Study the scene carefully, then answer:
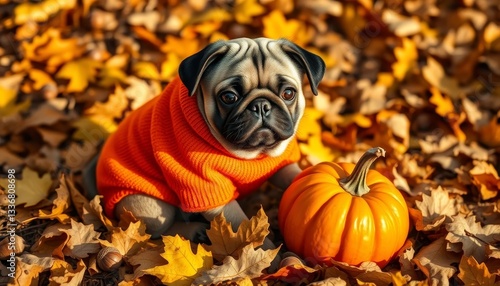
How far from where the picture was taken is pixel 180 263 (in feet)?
9.41

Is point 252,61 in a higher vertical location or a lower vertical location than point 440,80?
higher

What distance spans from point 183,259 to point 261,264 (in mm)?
388

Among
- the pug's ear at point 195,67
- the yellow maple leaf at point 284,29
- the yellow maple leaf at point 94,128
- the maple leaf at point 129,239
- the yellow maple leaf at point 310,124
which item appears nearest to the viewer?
the pug's ear at point 195,67

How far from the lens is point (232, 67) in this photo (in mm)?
2828

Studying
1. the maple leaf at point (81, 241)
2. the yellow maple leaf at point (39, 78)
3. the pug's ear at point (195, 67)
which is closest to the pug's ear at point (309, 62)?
the pug's ear at point (195, 67)

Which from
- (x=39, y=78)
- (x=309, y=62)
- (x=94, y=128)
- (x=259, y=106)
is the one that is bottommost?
(x=94, y=128)

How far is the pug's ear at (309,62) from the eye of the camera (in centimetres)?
293

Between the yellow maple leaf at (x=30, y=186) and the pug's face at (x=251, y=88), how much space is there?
1314 mm

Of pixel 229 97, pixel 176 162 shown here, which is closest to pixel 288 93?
pixel 229 97

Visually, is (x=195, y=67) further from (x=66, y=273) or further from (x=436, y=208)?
(x=436, y=208)

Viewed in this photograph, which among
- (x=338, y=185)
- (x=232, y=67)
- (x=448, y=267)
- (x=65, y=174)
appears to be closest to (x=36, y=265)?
(x=65, y=174)

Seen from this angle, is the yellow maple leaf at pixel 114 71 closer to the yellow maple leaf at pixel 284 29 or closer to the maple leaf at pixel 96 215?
the yellow maple leaf at pixel 284 29

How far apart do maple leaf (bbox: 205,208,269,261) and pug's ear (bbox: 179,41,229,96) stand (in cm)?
68

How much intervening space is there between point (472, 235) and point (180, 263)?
153 centimetres
